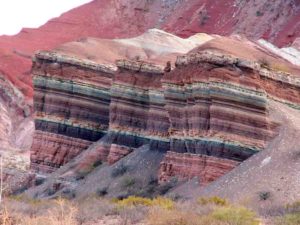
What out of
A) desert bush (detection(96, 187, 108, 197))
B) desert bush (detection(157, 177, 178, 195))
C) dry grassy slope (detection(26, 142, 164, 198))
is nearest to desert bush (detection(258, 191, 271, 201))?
desert bush (detection(157, 177, 178, 195))

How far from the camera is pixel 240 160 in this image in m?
35.4

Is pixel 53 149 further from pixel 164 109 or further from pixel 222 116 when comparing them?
pixel 222 116

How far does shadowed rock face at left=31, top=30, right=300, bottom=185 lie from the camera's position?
35625 mm

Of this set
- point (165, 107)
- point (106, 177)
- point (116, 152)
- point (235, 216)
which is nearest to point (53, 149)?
point (116, 152)

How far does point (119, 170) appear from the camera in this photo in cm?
4450

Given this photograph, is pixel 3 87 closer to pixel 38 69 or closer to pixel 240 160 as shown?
pixel 38 69

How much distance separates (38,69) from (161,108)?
41.9ft

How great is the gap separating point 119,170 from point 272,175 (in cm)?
1368

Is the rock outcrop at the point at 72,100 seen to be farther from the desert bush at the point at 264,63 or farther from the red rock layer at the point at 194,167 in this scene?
the desert bush at the point at 264,63

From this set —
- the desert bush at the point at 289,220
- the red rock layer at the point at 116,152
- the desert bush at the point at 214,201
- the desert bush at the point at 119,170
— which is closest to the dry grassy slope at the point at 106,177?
the desert bush at the point at 119,170

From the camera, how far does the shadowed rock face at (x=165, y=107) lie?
35.6 m

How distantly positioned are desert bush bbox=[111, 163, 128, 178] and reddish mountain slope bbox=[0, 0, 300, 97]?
31026 mm

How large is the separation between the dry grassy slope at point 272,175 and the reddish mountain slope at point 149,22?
1503 inches

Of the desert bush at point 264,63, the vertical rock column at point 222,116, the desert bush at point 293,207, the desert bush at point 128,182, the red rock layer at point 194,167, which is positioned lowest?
the desert bush at point 128,182
